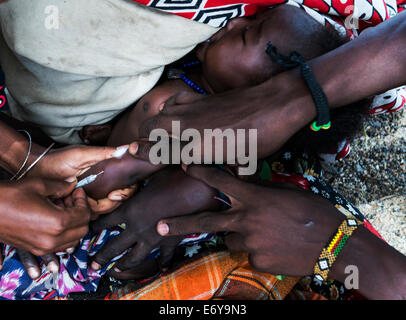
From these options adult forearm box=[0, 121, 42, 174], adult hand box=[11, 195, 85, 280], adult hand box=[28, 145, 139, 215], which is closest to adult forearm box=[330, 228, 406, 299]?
adult hand box=[28, 145, 139, 215]

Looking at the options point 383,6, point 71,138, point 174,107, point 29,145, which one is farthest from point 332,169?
point 29,145

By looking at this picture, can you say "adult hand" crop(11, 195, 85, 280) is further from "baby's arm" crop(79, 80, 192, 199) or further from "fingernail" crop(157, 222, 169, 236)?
"fingernail" crop(157, 222, 169, 236)

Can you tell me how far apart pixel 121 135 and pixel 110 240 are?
40 centimetres

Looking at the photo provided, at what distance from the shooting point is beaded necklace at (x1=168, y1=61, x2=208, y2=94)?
54.4 inches

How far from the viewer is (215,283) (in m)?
1.20

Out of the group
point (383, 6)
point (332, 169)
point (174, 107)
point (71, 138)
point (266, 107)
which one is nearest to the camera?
point (266, 107)

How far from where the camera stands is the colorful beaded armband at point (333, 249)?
0.96 metres

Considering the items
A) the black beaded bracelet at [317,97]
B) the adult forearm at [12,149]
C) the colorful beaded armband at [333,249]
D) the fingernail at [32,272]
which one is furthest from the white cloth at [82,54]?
the colorful beaded armband at [333,249]

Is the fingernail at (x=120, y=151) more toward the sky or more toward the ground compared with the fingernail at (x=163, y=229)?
more toward the sky

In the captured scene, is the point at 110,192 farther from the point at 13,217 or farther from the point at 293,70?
the point at 293,70

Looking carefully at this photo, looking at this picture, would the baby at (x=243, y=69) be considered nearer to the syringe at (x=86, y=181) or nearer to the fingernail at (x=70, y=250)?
the syringe at (x=86, y=181)

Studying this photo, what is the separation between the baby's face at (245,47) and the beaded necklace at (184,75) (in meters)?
0.09

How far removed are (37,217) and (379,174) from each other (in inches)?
61.6

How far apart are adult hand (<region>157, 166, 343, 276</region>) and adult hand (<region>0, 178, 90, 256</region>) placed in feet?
1.16
